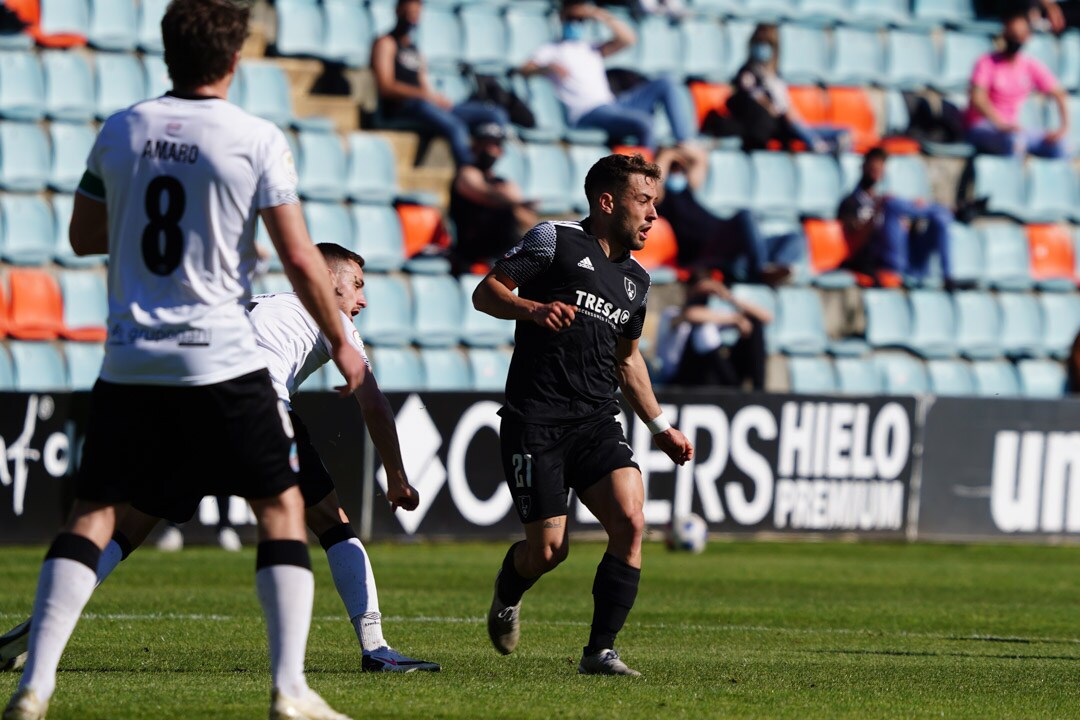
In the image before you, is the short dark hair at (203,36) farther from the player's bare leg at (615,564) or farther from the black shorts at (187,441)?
the player's bare leg at (615,564)

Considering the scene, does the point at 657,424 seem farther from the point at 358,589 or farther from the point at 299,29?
the point at 299,29

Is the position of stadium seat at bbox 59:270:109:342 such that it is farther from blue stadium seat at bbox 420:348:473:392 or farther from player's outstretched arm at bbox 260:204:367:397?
player's outstretched arm at bbox 260:204:367:397

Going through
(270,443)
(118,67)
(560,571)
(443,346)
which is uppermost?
(118,67)

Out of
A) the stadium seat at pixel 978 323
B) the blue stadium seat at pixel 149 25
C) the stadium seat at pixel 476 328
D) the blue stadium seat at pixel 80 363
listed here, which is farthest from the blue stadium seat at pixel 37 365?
the stadium seat at pixel 978 323

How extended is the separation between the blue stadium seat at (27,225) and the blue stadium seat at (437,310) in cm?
341

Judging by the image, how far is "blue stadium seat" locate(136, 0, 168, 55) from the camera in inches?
677

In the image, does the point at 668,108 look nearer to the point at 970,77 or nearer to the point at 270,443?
the point at 970,77

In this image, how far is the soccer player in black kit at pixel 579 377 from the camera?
726cm

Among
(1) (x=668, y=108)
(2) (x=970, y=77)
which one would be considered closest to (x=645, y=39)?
(1) (x=668, y=108)

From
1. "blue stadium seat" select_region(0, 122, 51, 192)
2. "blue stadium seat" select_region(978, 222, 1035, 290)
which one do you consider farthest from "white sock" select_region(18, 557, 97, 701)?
"blue stadium seat" select_region(978, 222, 1035, 290)

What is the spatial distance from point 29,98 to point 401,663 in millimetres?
10793

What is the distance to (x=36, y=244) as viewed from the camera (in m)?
15.6

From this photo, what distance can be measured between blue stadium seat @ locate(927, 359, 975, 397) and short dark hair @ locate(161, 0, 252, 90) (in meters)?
15.1

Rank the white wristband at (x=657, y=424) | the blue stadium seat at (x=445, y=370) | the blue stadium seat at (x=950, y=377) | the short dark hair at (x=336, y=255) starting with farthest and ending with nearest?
the blue stadium seat at (x=950, y=377), the blue stadium seat at (x=445, y=370), the white wristband at (x=657, y=424), the short dark hair at (x=336, y=255)
